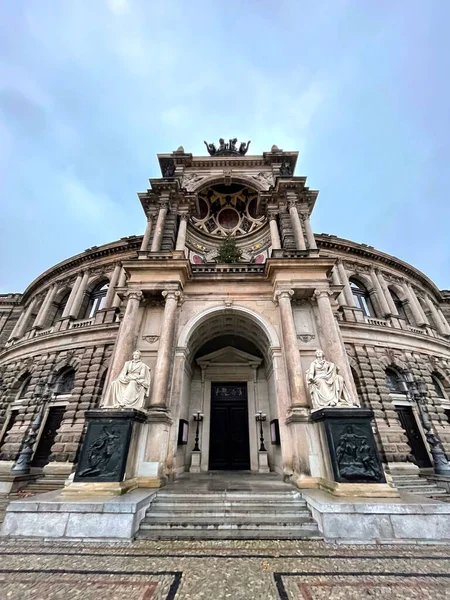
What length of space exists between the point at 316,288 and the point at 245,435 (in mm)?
7037

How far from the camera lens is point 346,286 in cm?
1645

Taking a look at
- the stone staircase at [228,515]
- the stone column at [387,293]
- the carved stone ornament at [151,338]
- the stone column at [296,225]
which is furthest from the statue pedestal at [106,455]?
the stone column at [387,293]

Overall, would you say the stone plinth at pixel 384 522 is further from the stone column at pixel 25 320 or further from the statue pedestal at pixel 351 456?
the stone column at pixel 25 320

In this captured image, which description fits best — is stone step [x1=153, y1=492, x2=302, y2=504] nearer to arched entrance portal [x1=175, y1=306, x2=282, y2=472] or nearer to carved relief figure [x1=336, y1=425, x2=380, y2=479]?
carved relief figure [x1=336, y1=425, x2=380, y2=479]

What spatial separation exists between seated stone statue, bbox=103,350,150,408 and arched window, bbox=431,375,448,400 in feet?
56.8

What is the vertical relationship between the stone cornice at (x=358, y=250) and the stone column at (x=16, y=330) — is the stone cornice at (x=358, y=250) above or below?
above

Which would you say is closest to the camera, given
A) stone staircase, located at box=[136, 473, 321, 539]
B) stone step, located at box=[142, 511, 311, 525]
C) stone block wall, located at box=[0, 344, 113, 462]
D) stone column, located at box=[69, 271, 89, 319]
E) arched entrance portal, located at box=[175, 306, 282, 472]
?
stone staircase, located at box=[136, 473, 321, 539]

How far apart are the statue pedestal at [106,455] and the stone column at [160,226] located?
7.69 metres

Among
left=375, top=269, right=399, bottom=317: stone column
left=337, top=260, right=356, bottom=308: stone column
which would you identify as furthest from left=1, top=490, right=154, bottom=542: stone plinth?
left=375, top=269, right=399, bottom=317: stone column

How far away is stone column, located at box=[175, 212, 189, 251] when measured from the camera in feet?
41.6

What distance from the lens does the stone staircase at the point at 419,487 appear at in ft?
31.2

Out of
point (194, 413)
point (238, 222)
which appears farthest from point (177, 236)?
point (194, 413)

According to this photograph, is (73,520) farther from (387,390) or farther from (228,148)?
(228,148)

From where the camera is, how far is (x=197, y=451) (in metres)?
10.5
